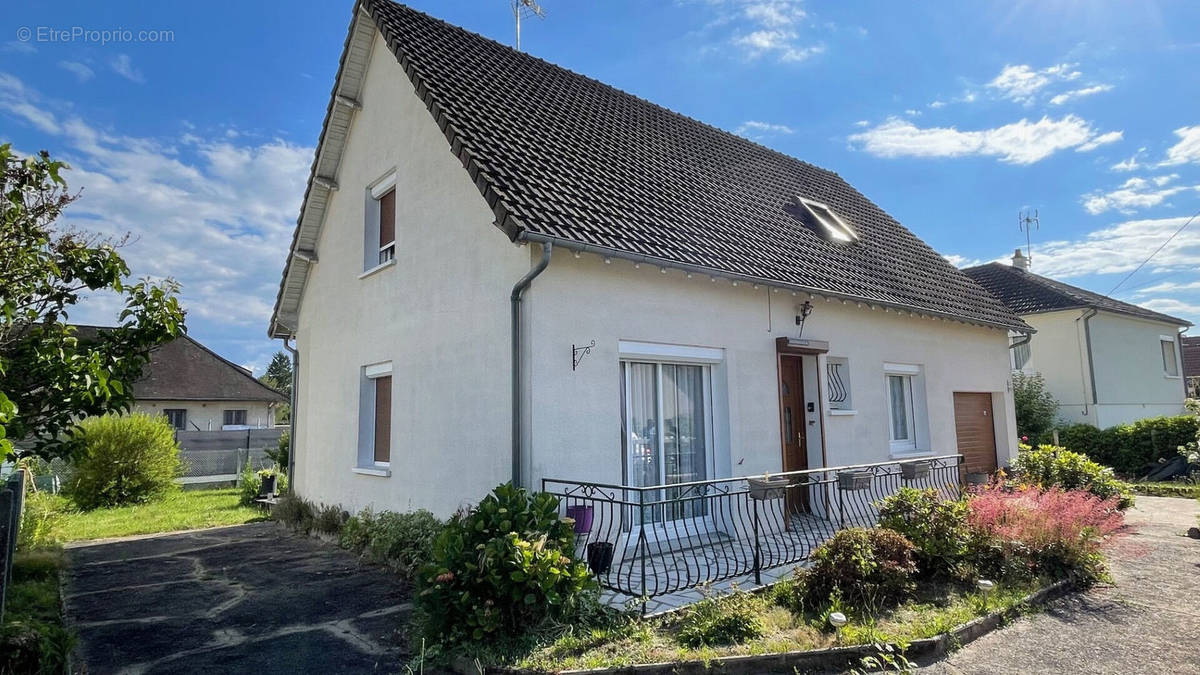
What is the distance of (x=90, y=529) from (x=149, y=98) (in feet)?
27.1

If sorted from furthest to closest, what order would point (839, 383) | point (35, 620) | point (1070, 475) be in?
point (1070, 475) → point (839, 383) → point (35, 620)

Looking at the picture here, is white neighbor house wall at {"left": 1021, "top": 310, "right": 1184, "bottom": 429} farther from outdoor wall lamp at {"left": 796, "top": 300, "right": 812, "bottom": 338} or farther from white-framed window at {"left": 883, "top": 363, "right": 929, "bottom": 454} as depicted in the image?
outdoor wall lamp at {"left": 796, "top": 300, "right": 812, "bottom": 338}

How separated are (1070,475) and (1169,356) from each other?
1913 cm

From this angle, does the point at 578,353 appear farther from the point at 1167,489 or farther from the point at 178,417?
the point at 178,417

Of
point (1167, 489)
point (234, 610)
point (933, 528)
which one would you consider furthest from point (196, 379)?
point (1167, 489)

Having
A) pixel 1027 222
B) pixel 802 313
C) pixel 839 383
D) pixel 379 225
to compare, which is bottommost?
pixel 839 383

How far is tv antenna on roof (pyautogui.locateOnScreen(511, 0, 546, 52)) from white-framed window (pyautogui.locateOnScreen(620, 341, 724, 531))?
8127 millimetres

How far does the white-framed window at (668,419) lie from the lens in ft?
24.0

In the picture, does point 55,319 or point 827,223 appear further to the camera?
point 827,223

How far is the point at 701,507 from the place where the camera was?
7.80 metres

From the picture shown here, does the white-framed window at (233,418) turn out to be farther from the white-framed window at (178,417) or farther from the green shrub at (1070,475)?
the green shrub at (1070,475)

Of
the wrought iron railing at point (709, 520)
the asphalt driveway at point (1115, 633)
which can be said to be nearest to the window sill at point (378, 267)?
the wrought iron railing at point (709, 520)

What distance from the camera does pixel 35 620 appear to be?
506 cm

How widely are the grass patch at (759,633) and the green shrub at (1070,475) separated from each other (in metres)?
5.63
